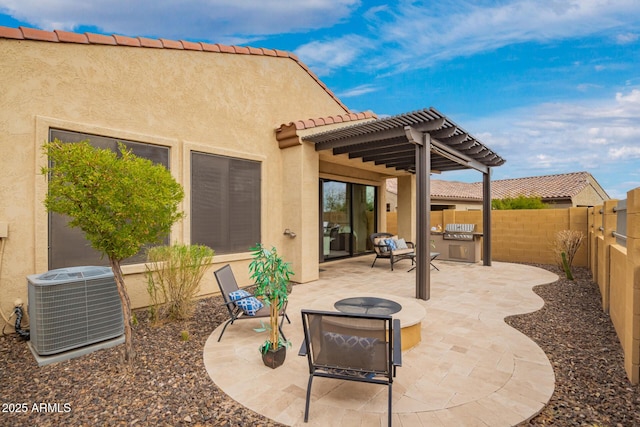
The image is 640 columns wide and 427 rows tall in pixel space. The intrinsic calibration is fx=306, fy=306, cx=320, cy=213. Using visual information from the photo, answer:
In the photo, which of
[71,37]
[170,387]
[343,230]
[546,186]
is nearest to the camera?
[170,387]

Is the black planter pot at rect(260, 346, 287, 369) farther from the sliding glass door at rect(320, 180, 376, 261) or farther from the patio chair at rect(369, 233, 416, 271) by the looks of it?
the sliding glass door at rect(320, 180, 376, 261)

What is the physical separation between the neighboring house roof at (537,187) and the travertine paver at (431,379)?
14773mm

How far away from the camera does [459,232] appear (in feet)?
33.8

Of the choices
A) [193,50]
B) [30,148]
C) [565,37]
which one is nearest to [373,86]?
[565,37]

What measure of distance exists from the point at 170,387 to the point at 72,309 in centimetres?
172

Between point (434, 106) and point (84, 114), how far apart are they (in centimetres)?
575

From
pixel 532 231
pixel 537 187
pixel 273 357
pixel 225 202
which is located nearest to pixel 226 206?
pixel 225 202

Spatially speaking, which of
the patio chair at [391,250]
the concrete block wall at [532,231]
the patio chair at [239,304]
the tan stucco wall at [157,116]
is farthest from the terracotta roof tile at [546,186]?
the patio chair at [239,304]

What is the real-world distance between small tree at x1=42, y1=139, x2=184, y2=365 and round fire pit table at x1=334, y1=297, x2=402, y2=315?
8.19 feet

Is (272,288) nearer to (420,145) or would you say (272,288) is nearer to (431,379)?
(431,379)

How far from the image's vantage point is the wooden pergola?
5.90 meters

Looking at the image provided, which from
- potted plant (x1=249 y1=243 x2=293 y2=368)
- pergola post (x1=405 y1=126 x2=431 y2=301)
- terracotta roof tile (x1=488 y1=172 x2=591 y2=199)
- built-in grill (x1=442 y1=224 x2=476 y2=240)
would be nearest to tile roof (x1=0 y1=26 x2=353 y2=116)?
pergola post (x1=405 y1=126 x2=431 y2=301)

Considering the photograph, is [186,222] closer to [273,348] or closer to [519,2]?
[273,348]

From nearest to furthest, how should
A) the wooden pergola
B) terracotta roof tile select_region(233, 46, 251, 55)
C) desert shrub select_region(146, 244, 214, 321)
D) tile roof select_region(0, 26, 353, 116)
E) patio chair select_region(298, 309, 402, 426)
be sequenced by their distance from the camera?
patio chair select_region(298, 309, 402, 426), tile roof select_region(0, 26, 353, 116), desert shrub select_region(146, 244, 214, 321), the wooden pergola, terracotta roof tile select_region(233, 46, 251, 55)
